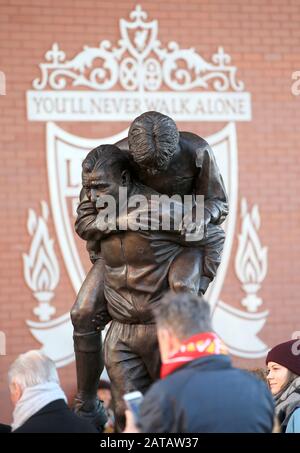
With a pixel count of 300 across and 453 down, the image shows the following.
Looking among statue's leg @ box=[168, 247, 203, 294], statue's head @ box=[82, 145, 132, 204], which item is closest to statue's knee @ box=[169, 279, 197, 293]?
statue's leg @ box=[168, 247, 203, 294]

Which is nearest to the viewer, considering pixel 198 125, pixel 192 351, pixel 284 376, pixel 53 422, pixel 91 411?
pixel 192 351

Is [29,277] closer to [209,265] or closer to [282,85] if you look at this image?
[282,85]

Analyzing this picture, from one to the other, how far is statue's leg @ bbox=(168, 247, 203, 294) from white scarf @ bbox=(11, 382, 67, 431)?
106cm

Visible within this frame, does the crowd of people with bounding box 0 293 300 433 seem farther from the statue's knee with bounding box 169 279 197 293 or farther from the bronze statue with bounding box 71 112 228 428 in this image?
the bronze statue with bounding box 71 112 228 428

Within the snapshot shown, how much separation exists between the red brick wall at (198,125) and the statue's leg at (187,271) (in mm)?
3522

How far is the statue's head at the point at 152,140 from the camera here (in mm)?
4664

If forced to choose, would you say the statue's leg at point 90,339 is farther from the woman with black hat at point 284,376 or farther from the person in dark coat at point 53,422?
the person in dark coat at point 53,422

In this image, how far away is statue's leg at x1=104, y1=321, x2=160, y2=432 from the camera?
4875 mm

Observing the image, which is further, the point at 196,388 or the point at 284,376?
the point at 284,376

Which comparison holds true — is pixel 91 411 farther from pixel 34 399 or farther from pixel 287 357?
pixel 34 399

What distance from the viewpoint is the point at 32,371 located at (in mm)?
3902

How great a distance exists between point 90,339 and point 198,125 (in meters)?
3.84

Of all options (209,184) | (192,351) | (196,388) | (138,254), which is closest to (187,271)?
(138,254)

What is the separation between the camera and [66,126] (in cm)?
838
